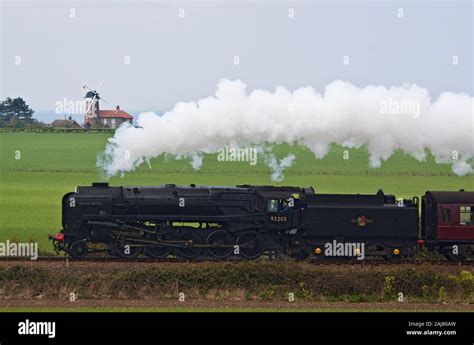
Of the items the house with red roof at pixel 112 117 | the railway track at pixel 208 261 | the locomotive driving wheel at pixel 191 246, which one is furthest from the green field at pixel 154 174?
the locomotive driving wheel at pixel 191 246

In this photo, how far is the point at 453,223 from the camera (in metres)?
37.7

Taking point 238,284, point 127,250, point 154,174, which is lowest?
point 238,284

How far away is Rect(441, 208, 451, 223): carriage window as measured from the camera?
3772 centimetres

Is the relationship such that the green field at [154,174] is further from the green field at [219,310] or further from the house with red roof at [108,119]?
the green field at [219,310]

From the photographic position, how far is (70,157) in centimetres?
11281

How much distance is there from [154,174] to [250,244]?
198ft

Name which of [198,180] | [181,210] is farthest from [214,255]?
[198,180]

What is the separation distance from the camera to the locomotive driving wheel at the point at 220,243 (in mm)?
37062

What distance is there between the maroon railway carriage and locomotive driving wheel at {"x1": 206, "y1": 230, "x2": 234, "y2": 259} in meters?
8.56

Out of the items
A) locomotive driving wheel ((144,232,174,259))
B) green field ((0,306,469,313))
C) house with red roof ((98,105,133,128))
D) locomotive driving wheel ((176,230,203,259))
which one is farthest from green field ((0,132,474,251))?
green field ((0,306,469,313))

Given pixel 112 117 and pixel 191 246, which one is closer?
pixel 191 246

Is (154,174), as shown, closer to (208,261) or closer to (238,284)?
(208,261)

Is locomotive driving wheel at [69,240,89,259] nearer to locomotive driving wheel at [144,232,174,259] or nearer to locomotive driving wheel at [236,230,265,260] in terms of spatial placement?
locomotive driving wheel at [144,232,174,259]

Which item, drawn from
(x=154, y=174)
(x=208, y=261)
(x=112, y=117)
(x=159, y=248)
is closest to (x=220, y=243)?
(x=208, y=261)
